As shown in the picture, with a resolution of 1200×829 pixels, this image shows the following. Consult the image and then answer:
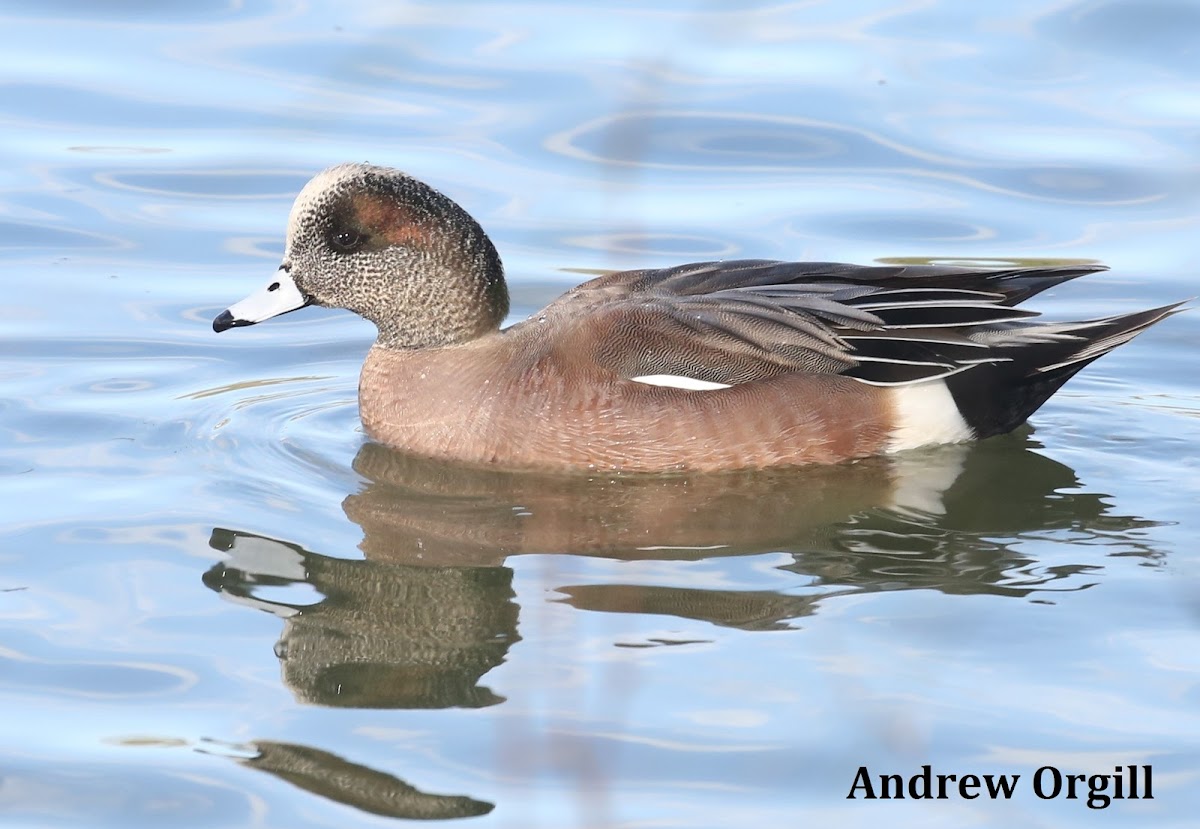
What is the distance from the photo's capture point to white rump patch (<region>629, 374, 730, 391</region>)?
6.20 meters

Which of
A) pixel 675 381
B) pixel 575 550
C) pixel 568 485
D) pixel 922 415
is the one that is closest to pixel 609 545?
pixel 575 550

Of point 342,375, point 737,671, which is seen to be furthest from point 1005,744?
point 342,375

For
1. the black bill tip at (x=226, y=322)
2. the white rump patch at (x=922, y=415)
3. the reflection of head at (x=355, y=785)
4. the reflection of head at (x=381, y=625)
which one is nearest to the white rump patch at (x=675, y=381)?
the white rump patch at (x=922, y=415)

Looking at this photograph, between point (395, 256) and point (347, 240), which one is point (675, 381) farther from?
point (347, 240)

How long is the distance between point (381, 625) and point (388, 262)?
185cm

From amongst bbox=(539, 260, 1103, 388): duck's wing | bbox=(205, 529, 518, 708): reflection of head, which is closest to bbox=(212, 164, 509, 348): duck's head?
bbox=(539, 260, 1103, 388): duck's wing

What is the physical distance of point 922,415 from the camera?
21.1 ft

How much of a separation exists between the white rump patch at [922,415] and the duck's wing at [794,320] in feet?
0.28

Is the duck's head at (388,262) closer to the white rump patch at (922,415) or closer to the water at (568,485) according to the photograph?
the water at (568,485)

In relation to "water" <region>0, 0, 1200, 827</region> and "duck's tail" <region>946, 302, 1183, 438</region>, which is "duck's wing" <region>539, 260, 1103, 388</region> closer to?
"duck's tail" <region>946, 302, 1183, 438</region>

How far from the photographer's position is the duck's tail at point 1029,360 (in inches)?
252

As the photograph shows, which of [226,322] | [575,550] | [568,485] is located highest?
[226,322]

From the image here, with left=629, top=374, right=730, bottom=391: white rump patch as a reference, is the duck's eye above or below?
above

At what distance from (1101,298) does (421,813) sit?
484 centimetres
